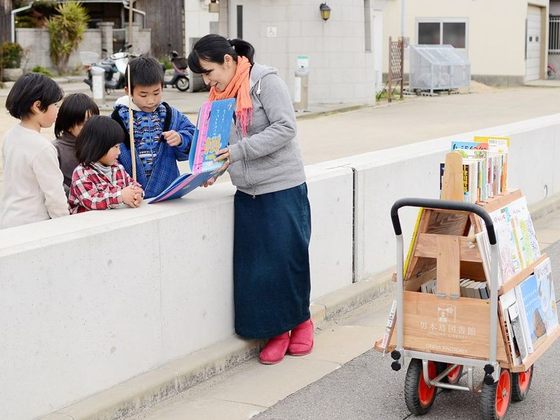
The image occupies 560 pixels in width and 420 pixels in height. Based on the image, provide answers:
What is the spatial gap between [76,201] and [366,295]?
2.51m

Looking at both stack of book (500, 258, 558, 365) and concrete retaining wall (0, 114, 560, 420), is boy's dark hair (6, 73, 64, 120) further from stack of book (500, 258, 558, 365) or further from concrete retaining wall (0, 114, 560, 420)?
stack of book (500, 258, 558, 365)

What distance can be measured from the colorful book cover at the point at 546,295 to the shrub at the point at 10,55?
29.2 metres

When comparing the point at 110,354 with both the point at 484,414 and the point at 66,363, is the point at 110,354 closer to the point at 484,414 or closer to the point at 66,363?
the point at 66,363

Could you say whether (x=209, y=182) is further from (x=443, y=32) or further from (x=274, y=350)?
(x=443, y=32)

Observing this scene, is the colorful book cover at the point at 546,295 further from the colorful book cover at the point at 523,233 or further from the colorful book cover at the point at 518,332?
the colorful book cover at the point at 518,332

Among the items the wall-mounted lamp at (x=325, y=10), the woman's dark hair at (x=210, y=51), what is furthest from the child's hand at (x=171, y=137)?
the wall-mounted lamp at (x=325, y=10)

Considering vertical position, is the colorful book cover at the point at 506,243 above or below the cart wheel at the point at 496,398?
above

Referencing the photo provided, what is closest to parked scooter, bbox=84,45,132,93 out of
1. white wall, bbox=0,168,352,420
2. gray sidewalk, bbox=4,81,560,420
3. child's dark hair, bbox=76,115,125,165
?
gray sidewalk, bbox=4,81,560,420

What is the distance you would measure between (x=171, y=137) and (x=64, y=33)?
30.9 metres

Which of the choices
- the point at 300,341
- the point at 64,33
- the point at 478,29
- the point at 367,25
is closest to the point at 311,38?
the point at 367,25

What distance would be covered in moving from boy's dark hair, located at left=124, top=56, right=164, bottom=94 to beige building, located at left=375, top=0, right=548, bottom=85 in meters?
30.5

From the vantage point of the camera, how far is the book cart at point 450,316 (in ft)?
16.0

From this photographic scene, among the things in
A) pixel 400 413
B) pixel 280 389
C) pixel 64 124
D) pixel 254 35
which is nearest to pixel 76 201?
pixel 64 124

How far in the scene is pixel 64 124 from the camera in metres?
5.83
